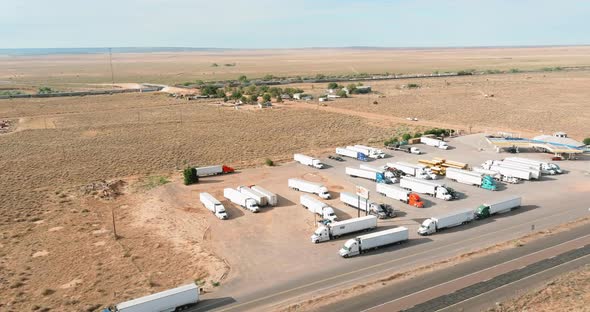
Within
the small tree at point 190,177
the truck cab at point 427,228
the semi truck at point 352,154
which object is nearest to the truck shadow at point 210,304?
the truck cab at point 427,228

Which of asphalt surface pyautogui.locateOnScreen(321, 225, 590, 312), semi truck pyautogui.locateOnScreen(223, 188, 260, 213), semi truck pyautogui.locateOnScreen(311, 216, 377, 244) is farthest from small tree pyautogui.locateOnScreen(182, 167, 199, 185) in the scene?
asphalt surface pyautogui.locateOnScreen(321, 225, 590, 312)

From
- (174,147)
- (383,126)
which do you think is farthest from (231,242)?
(383,126)

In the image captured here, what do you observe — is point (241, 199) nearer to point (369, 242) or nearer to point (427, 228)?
point (369, 242)

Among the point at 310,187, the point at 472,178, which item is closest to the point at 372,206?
the point at 310,187

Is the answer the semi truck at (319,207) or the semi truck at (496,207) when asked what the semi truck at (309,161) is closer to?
the semi truck at (319,207)

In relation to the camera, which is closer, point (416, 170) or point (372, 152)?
point (416, 170)

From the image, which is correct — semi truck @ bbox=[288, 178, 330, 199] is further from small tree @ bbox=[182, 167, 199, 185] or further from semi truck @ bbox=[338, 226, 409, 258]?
semi truck @ bbox=[338, 226, 409, 258]
